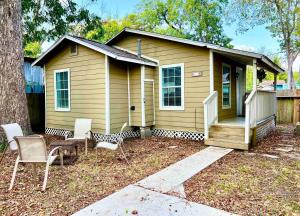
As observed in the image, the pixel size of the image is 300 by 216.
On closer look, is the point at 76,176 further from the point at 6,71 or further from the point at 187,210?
the point at 6,71

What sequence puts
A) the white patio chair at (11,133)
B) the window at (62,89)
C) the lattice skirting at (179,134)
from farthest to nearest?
the window at (62,89) → the lattice skirting at (179,134) → the white patio chair at (11,133)

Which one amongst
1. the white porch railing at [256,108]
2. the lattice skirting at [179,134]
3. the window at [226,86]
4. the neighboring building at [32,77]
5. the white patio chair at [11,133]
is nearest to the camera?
the white patio chair at [11,133]

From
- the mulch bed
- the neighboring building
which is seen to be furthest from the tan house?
the neighboring building

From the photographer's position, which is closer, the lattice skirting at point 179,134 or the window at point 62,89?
the lattice skirting at point 179,134

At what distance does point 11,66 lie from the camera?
6.77 m

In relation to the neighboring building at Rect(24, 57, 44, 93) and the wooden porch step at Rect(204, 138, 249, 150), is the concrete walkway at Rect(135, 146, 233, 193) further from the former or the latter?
the neighboring building at Rect(24, 57, 44, 93)

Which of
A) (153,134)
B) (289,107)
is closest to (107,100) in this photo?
(153,134)

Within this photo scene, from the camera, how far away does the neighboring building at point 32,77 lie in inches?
446

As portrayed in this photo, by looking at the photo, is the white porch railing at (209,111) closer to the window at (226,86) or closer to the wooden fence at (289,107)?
the window at (226,86)

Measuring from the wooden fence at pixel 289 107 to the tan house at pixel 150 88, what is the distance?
4924 millimetres

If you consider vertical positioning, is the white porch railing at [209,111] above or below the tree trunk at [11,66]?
below

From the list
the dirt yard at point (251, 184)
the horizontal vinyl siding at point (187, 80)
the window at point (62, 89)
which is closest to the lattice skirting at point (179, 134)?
the horizontal vinyl siding at point (187, 80)

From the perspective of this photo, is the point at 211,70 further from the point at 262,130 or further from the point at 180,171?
the point at 180,171

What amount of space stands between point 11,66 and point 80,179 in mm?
4142
